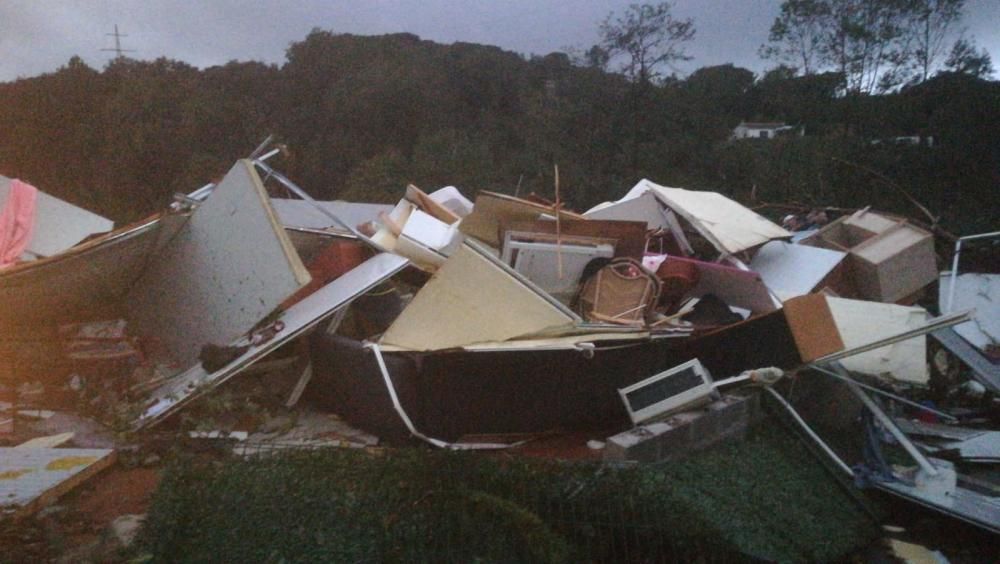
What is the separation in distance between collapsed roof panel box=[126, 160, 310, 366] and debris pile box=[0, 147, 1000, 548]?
0.05ft

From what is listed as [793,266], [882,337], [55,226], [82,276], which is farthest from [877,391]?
[55,226]

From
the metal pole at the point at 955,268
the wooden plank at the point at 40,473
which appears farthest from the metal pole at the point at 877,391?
the wooden plank at the point at 40,473

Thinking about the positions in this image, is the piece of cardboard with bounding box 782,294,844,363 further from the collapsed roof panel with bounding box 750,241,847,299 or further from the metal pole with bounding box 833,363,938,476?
the collapsed roof panel with bounding box 750,241,847,299

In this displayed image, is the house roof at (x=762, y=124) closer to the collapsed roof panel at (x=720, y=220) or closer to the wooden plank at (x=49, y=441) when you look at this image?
the collapsed roof panel at (x=720, y=220)

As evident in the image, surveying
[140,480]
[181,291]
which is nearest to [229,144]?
[181,291]

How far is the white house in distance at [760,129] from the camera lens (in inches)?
922

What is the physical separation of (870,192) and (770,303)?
1070 cm

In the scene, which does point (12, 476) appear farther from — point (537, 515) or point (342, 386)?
point (537, 515)

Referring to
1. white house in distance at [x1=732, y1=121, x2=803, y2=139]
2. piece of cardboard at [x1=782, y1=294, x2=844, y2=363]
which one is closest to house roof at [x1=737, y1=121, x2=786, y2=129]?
white house in distance at [x1=732, y1=121, x2=803, y2=139]

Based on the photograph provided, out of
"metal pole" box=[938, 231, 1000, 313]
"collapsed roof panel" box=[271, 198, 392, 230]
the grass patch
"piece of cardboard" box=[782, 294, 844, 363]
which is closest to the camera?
the grass patch

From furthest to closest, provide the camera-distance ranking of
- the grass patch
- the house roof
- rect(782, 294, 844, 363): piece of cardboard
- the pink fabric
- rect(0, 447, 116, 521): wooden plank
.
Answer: the house roof
the pink fabric
rect(782, 294, 844, 363): piece of cardboard
rect(0, 447, 116, 521): wooden plank
the grass patch

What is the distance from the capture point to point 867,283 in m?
7.03

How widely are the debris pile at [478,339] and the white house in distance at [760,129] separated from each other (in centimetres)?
1742

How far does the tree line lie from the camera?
18.5 metres
